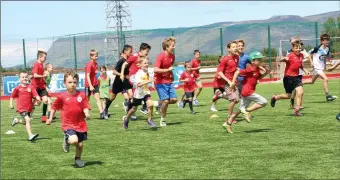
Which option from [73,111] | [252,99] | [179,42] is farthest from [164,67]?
[179,42]

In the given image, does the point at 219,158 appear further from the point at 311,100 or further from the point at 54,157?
the point at 311,100

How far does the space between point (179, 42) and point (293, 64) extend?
1245 inches

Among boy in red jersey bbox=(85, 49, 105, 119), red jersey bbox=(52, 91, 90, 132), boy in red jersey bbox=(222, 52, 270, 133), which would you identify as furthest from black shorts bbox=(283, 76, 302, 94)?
red jersey bbox=(52, 91, 90, 132)

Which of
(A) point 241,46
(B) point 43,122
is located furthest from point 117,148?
(B) point 43,122

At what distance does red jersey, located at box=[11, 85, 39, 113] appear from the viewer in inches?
569

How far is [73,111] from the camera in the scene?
10.5m

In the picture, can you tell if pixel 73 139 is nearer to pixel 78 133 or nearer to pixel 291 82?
pixel 78 133

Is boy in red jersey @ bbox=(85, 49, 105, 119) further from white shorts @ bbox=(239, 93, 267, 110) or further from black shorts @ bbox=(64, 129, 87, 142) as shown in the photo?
black shorts @ bbox=(64, 129, 87, 142)

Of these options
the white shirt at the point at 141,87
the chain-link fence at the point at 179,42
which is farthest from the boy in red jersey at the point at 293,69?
the chain-link fence at the point at 179,42

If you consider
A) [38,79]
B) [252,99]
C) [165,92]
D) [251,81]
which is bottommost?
[252,99]

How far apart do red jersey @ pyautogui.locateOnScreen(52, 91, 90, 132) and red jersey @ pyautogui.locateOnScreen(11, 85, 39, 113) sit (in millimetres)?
4103

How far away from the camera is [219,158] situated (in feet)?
34.5

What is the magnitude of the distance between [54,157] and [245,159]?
11.2ft

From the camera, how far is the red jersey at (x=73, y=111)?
1047 cm
